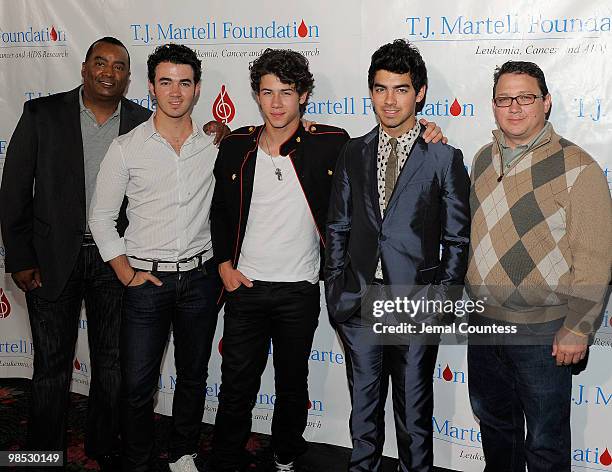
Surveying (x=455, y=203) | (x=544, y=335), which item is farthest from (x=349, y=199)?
(x=544, y=335)

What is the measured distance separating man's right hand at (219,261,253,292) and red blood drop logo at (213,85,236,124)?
3.32 feet

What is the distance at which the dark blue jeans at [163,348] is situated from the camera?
9.62ft

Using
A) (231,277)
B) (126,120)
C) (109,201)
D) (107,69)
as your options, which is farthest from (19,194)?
(231,277)

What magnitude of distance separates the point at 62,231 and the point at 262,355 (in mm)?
1065

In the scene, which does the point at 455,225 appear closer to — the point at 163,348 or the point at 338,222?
the point at 338,222

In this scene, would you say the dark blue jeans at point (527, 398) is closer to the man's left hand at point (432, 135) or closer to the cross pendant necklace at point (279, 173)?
the man's left hand at point (432, 135)

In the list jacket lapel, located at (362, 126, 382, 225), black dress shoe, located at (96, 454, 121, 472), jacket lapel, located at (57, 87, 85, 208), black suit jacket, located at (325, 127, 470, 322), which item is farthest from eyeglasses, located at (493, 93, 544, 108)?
black dress shoe, located at (96, 454, 121, 472)

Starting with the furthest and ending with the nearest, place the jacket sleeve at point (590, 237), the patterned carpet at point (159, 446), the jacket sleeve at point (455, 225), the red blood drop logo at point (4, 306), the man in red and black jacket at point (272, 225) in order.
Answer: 1. the red blood drop logo at point (4, 306)
2. the patterned carpet at point (159, 446)
3. the man in red and black jacket at point (272, 225)
4. the jacket sleeve at point (455, 225)
5. the jacket sleeve at point (590, 237)

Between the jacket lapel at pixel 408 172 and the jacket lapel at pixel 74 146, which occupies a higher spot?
the jacket lapel at pixel 74 146

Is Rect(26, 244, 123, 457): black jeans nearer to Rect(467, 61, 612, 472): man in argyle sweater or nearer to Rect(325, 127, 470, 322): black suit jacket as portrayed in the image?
Rect(325, 127, 470, 322): black suit jacket

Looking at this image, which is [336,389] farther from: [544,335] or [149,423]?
[544,335]

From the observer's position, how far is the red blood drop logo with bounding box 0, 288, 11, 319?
4.46m

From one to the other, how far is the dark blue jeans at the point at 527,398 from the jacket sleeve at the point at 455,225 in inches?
12.4

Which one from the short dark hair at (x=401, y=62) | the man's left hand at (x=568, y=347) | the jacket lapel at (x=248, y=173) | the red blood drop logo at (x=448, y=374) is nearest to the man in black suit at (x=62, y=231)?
the jacket lapel at (x=248, y=173)
